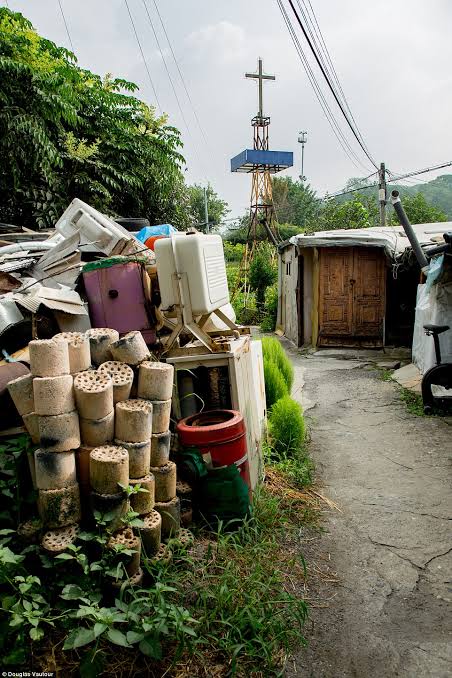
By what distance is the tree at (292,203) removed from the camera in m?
56.8

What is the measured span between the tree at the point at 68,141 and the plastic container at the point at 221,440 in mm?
6901

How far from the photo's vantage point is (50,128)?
10.4 metres

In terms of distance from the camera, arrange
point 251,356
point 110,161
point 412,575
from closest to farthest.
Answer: point 412,575
point 251,356
point 110,161

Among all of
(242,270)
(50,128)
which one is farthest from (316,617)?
(242,270)

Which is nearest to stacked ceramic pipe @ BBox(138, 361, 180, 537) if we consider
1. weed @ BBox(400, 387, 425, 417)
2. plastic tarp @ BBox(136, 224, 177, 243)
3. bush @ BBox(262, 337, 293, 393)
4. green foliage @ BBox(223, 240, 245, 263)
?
plastic tarp @ BBox(136, 224, 177, 243)

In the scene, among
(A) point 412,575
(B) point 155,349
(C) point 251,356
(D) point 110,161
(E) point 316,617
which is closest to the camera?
(E) point 316,617

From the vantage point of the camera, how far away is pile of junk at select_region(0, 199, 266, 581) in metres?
2.86

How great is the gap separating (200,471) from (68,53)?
32.6 feet

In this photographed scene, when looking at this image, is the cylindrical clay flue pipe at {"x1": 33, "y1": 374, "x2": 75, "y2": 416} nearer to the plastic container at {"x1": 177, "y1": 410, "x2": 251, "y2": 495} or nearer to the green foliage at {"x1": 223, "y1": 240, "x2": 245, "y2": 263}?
the plastic container at {"x1": 177, "y1": 410, "x2": 251, "y2": 495}

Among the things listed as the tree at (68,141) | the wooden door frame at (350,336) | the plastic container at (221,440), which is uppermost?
the tree at (68,141)

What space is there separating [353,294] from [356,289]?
0.14 meters

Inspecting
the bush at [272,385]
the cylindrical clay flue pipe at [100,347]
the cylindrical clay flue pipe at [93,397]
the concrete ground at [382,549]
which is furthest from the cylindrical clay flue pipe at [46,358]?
the bush at [272,385]

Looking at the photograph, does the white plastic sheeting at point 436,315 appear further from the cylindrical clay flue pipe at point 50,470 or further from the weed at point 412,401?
the cylindrical clay flue pipe at point 50,470

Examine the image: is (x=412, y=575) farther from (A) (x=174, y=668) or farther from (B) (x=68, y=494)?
(B) (x=68, y=494)
